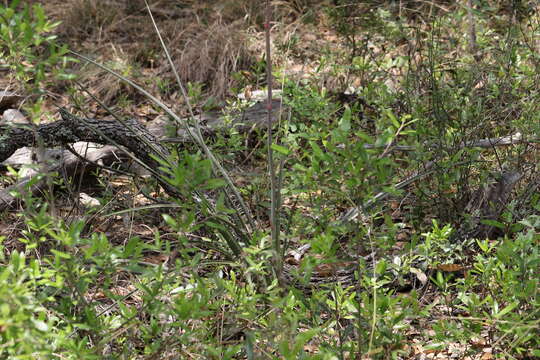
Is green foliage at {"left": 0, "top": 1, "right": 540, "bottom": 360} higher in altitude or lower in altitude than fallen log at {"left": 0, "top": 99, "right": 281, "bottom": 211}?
higher

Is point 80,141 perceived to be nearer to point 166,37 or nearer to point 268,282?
point 268,282

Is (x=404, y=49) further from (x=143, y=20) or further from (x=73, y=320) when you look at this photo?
(x=73, y=320)

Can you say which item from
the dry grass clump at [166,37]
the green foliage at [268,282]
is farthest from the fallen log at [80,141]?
the dry grass clump at [166,37]

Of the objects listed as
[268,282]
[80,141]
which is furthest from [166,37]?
[268,282]

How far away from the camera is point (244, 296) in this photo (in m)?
2.00

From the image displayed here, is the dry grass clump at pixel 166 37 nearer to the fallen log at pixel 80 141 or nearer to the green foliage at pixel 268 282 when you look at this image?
the fallen log at pixel 80 141

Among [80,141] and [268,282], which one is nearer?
[268,282]

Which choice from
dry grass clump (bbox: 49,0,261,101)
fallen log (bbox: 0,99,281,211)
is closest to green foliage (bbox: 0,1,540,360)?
fallen log (bbox: 0,99,281,211)

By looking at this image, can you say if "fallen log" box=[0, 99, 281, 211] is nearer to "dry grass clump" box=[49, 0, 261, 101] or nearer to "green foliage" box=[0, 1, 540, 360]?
"green foliage" box=[0, 1, 540, 360]

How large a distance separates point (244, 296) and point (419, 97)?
2118 millimetres

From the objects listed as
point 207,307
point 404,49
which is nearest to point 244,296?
point 207,307

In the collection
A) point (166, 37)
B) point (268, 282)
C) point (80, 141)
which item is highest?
point (268, 282)

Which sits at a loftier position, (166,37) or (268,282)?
(268,282)

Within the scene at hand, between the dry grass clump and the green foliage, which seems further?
the dry grass clump
